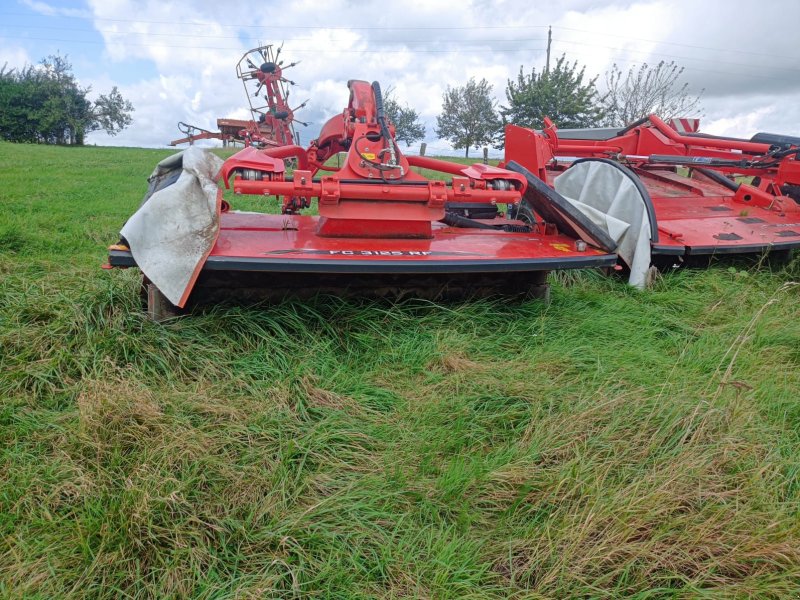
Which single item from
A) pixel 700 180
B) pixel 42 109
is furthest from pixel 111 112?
pixel 700 180

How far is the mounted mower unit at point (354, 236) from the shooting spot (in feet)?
9.80

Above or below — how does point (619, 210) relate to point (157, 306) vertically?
above

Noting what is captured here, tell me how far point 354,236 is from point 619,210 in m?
2.25

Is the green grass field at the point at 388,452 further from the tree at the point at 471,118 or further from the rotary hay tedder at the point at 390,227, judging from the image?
the tree at the point at 471,118

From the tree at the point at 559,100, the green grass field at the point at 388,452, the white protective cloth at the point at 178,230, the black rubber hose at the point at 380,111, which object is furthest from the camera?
the tree at the point at 559,100

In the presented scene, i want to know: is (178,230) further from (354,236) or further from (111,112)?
(111,112)

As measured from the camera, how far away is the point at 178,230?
120 inches

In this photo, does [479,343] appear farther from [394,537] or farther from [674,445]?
[394,537]

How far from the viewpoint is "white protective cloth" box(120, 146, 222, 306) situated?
2.89 m

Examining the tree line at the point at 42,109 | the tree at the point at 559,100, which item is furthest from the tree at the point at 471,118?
the tree line at the point at 42,109

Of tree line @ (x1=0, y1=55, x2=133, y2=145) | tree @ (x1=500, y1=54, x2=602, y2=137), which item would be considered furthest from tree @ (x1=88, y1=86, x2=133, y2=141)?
tree @ (x1=500, y1=54, x2=602, y2=137)

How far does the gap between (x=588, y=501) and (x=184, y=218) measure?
8.00ft

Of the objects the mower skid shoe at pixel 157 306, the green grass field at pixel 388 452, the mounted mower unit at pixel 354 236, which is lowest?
the green grass field at pixel 388 452

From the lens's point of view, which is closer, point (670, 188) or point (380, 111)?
point (380, 111)
